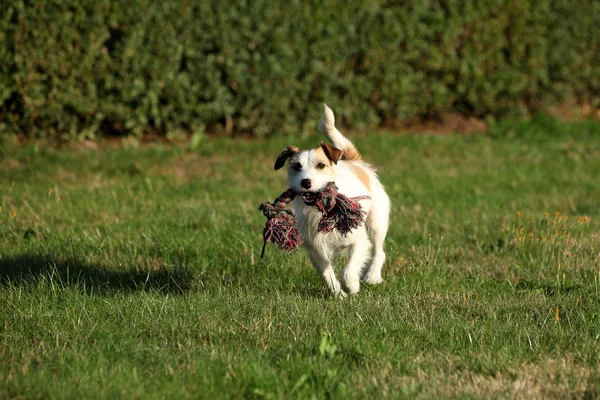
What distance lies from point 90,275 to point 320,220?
68.7 inches

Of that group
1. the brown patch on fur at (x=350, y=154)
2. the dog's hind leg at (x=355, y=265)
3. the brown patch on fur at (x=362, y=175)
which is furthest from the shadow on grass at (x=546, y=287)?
the brown patch on fur at (x=350, y=154)

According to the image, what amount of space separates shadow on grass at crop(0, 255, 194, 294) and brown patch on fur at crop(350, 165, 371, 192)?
1328 mm

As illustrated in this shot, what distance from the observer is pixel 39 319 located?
16.2ft

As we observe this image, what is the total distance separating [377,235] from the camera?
20.8ft

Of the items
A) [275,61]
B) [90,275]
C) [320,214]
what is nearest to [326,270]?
[320,214]

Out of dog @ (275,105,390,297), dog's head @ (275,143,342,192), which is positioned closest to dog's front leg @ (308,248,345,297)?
dog @ (275,105,390,297)

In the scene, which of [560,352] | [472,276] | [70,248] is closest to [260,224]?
[70,248]

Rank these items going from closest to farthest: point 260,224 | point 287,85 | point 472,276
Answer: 1. point 472,276
2. point 260,224
3. point 287,85

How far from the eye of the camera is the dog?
5.41m

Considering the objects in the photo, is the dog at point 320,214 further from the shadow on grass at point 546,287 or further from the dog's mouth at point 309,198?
the shadow on grass at point 546,287

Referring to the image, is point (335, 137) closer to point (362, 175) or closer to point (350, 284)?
point (362, 175)

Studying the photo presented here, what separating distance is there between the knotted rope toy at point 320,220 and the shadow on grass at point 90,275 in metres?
0.90

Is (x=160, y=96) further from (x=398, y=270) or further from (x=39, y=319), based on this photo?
(x=39, y=319)

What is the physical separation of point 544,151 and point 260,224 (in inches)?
229
